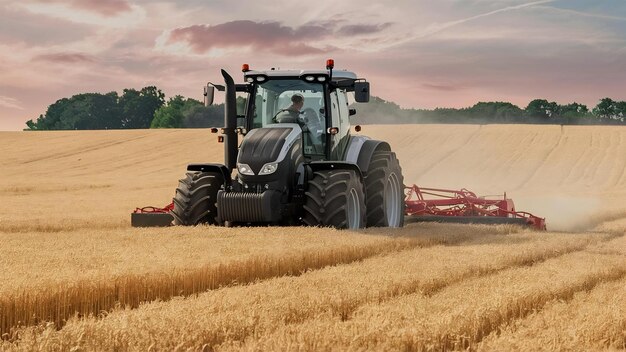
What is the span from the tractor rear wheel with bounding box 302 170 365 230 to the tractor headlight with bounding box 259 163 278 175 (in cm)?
57

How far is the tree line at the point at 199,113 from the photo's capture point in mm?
61469

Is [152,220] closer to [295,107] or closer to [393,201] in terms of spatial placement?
[295,107]

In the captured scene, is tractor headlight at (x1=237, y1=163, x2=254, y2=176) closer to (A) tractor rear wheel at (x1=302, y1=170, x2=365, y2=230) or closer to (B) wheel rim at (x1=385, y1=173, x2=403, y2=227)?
(A) tractor rear wheel at (x1=302, y1=170, x2=365, y2=230)

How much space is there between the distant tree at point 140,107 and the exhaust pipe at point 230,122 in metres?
82.4

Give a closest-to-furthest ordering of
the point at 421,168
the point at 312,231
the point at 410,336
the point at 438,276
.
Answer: the point at 410,336 < the point at 438,276 < the point at 312,231 < the point at 421,168

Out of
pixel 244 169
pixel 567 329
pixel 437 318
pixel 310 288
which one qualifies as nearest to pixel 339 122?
pixel 244 169

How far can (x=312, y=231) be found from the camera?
11.9 m

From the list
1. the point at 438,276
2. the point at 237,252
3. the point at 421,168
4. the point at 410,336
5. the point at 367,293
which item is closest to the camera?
the point at 410,336

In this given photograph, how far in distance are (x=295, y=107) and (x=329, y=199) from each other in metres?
1.92

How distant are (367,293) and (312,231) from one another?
433cm

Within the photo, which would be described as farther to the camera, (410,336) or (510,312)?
(510,312)

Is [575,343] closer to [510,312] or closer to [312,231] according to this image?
[510,312]

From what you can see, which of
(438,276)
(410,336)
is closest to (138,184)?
(438,276)

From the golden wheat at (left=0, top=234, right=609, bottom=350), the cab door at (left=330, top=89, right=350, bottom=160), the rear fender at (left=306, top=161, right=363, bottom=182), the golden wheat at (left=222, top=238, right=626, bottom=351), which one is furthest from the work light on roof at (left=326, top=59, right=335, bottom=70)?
the golden wheat at (left=222, top=238, right=626, bottom=351)
